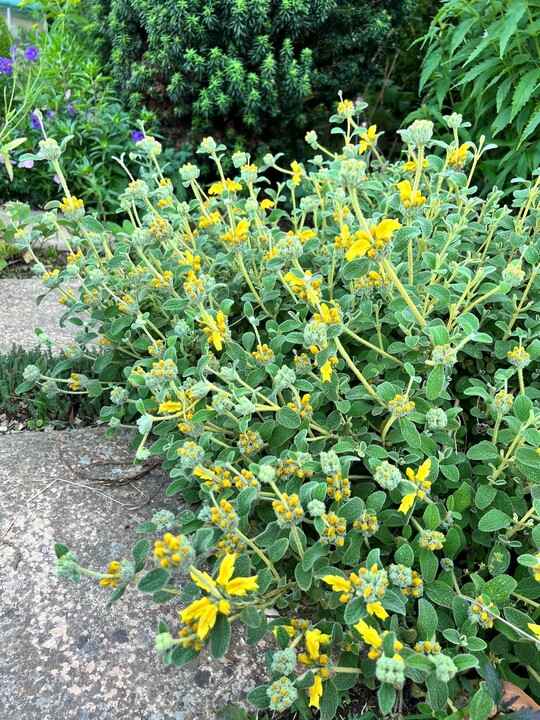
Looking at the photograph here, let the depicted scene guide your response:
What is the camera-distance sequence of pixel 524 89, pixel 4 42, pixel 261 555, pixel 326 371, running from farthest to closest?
pixel 4 42, pixel 524 89, pixel 326 371, pixel 261 555

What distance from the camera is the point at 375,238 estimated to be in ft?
3.45

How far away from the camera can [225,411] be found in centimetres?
117

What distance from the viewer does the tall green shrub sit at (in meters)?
3.27

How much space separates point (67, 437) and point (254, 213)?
35.4 inches

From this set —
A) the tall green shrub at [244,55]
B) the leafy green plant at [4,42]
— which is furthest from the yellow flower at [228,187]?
the leafy green plant at [4,42]

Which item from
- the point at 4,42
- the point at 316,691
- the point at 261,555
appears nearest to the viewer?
the point at 316,691

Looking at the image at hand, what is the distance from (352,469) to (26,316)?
1870 mm

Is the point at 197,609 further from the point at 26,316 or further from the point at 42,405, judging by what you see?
the point at 26,316

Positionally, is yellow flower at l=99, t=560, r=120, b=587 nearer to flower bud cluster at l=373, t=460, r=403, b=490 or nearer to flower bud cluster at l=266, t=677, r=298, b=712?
flower bud cluster at l=266, t=677, r=298, b=712

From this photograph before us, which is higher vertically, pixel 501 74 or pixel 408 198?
pixel 501 74

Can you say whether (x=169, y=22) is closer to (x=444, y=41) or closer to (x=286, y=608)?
(x=444, y=41)

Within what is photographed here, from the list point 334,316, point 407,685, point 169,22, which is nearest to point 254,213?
point 334,316

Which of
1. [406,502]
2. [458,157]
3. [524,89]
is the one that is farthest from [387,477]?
[524,89]

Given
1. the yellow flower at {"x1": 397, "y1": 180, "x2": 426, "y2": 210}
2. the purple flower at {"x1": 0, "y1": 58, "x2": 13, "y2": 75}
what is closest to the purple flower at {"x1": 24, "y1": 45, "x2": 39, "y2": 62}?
the purple flower at {"x1": 0, "y1": 58, "x2": 13, "y2": 75}
